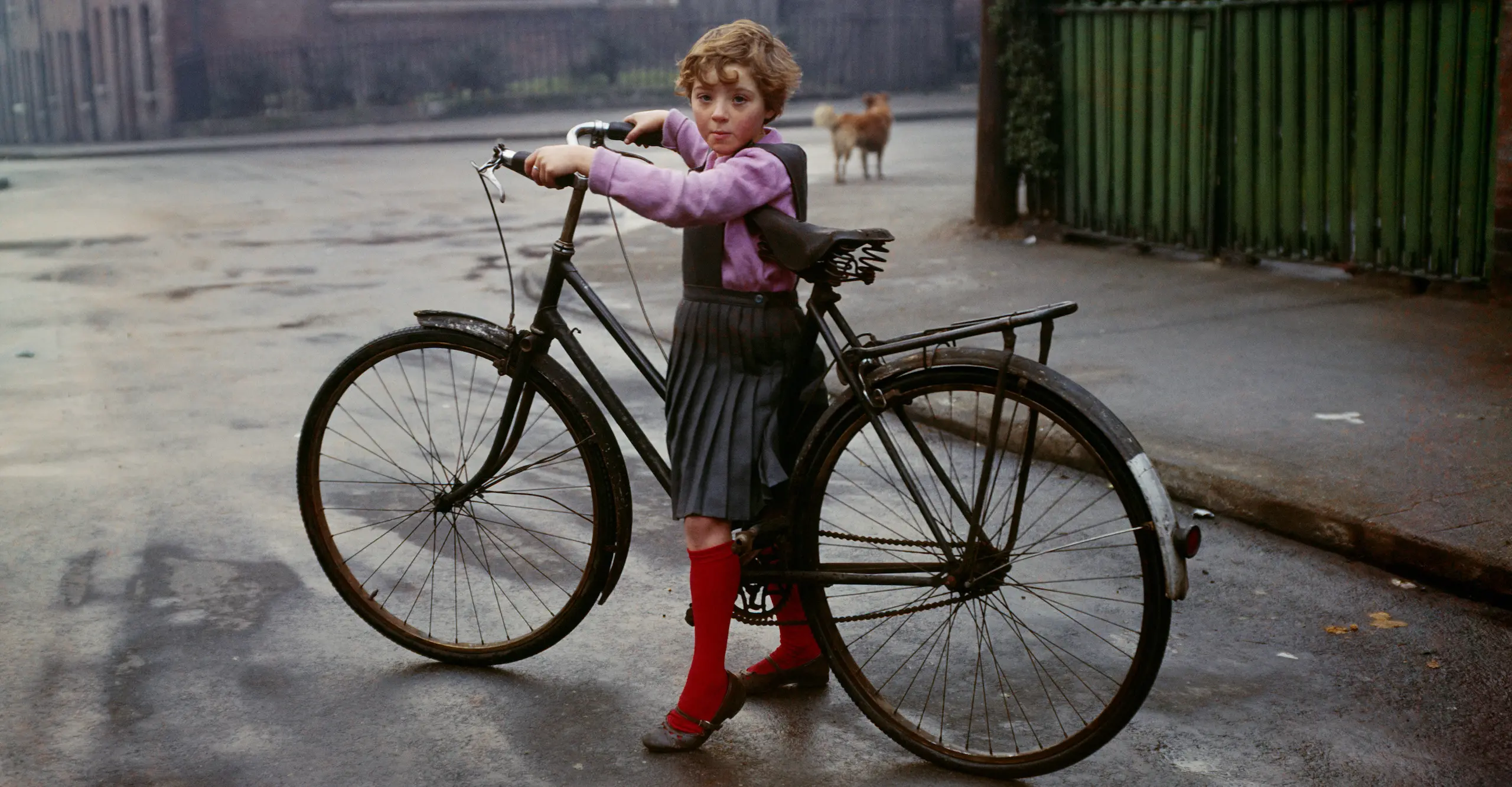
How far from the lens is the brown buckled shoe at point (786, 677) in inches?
155

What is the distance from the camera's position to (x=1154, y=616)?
10.5ft

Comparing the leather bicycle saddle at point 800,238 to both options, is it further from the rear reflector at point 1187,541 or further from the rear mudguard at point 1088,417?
the rear reflector at point 1187,541

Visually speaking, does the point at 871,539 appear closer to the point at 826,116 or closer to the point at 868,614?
the point at 868,614

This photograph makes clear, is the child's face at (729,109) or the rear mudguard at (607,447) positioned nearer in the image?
the child's face at (729,109)

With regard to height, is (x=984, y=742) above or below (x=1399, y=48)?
below

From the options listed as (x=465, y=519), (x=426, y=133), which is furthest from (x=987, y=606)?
(x=426, y=133)

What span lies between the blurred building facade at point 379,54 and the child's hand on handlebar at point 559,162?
26.4 m

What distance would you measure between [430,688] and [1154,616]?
1.85m

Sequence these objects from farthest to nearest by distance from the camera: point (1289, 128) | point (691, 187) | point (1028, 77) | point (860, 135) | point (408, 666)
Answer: point (860, 135) → point (1028, 77) → point (1289, 128) → point (408, 666) → point (691, 187)

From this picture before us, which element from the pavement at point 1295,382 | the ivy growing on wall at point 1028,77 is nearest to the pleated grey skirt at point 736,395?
the pavement at point 1295,382

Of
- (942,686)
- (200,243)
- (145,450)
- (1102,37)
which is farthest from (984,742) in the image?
(200,243)

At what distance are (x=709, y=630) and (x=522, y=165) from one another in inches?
44.6

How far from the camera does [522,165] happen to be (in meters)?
3.54

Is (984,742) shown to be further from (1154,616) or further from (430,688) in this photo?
(430,688)
